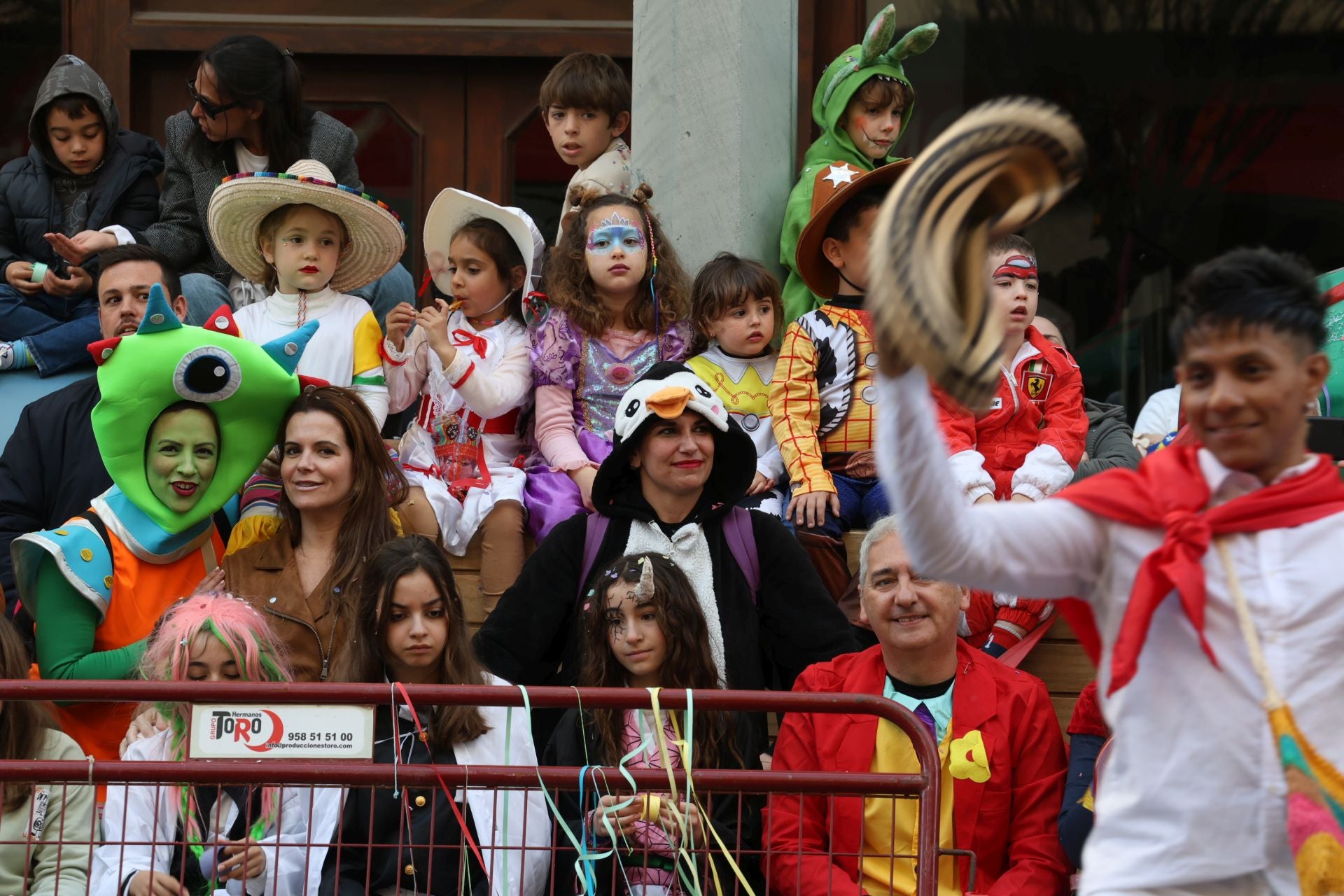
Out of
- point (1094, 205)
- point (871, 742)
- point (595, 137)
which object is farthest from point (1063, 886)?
point (1094, 205)

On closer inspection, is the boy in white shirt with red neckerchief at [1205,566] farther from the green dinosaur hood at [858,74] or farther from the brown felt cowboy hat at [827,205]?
the green dinosaur hood at [858,74]

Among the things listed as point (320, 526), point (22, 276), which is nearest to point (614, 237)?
point (320, 526)

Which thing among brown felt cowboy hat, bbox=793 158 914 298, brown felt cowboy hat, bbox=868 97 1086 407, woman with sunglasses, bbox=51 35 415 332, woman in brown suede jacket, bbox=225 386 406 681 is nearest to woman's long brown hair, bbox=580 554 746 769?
woman in brown suede jacket, bbox=225 386 406 681

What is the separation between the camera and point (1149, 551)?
286cm

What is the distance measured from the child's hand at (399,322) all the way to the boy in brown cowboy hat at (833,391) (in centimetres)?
122

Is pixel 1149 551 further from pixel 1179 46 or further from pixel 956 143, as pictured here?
pixel 1179 46

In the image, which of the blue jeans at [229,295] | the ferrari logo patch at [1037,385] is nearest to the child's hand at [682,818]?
the ferrari logo patch at [1037,385]

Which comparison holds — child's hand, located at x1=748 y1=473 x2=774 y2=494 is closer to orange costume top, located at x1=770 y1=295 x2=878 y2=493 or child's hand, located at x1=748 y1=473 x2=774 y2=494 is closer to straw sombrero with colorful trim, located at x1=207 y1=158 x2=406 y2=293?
orange costume top, located at x1=770 y1=295 x2=878 y2=493

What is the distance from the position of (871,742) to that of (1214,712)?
1.83 metres

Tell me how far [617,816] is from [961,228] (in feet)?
5.98

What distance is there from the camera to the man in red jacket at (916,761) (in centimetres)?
432

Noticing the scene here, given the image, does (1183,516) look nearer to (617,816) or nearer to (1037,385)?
(617,816)

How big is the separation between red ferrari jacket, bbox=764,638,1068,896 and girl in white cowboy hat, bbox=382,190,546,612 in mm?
1501

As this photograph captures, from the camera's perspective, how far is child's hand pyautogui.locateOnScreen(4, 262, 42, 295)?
6695 mm
